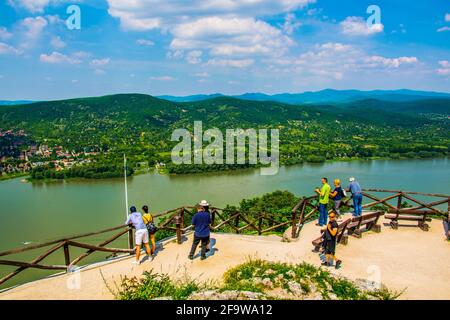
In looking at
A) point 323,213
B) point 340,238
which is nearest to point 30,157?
point 323,213

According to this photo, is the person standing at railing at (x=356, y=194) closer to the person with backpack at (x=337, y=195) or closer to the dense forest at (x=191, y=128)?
the person with backpack at (x=337, y=195)

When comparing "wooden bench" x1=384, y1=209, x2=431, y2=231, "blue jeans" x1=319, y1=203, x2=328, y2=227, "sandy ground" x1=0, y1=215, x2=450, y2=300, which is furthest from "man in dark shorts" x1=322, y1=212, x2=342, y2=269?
"wooden bench" x1=384, y1=209, x2=431, y2=231

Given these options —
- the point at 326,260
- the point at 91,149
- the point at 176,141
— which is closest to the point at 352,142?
the point at 176,141

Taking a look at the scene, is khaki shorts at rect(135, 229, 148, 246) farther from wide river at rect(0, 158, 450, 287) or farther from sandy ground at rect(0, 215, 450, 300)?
wide river at rect(0, 158, 450, 287)

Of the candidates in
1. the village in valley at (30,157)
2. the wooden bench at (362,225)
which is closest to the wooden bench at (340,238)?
the wooden bench at (362,225)
